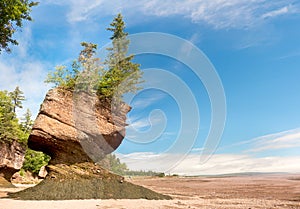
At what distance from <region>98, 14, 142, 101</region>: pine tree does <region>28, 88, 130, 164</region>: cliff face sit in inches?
73.6

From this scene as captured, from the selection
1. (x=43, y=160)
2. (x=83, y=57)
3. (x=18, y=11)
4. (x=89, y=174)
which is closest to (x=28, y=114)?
(x=43, y=160)

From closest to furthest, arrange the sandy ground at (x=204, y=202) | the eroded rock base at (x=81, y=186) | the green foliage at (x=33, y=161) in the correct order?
the sandy ground at (x=204, y=202), the eroded rock base at (x=81, y=186), the green foliage at (x=33, y=161)

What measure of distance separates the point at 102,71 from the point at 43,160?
45.6 m

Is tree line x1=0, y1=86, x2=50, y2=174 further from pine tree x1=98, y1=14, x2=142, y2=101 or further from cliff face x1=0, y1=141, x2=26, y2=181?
pine tree x1=98, y1=14, x2=142, y2=101

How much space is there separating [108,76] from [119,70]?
60.6 inches

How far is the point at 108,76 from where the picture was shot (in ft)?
98.0

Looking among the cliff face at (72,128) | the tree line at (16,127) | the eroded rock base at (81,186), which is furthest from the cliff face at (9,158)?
the eroded rock base at (81,186)

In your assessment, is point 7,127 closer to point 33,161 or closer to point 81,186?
point 33,161

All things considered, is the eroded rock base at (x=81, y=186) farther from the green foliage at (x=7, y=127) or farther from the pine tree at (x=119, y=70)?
the green foliage at (x=7, y=127)

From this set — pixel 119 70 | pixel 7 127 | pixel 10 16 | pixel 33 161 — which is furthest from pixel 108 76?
pixel 33 161

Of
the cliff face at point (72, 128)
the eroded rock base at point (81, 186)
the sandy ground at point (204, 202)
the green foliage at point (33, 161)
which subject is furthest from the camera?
the green foliage at point (33, 161)

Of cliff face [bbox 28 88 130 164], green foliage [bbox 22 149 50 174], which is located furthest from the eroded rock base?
green foliage [bbox 22 149 50 174]

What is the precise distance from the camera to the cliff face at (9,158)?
44.7m

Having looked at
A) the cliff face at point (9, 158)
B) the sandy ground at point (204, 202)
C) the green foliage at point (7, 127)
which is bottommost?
the sandy ground at point (204, 202)
